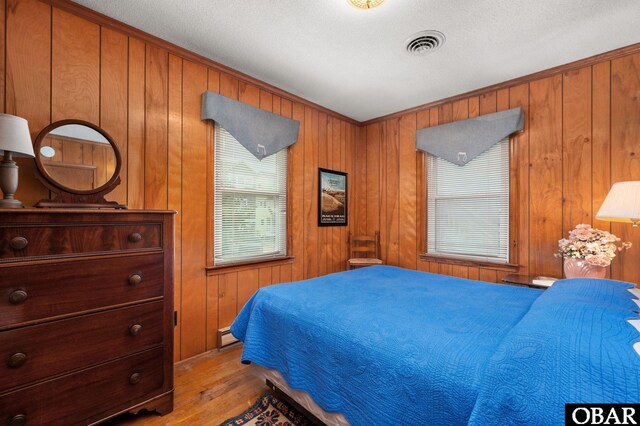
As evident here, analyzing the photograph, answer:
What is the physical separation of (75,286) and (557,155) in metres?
3.73

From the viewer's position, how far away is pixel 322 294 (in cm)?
187

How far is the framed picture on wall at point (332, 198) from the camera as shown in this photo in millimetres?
3607

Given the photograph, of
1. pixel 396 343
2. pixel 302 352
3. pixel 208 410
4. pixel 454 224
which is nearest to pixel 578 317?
pixel 396 343

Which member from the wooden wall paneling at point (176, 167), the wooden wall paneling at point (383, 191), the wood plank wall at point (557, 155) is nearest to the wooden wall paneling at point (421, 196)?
the wood plank wall at point (557, 155)

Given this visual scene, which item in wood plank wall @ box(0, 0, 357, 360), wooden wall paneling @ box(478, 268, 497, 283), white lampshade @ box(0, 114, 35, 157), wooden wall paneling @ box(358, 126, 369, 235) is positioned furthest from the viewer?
wooden wall paneling @ box(358, 126, 369, 235)

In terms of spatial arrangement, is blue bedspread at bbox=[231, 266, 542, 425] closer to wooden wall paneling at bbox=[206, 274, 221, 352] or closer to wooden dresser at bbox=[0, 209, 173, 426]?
wooden dresser at bbox=[0, 209, 173, 426]

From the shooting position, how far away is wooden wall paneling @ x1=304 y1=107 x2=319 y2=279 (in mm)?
3451

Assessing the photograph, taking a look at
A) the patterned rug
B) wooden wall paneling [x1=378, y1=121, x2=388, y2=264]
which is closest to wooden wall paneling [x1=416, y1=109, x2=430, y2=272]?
wooden wall paneling [x1=378, y1=121, x2=388, y2=264]

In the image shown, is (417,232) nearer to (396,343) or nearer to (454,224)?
(454,224)

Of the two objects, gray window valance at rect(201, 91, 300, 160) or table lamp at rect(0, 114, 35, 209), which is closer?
table lamp at rect(0, 114, 35, 209)

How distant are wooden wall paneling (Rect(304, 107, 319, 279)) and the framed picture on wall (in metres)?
0.07

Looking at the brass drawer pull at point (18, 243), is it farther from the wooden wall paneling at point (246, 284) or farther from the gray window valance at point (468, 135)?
the gray window valance at point (468, 135)

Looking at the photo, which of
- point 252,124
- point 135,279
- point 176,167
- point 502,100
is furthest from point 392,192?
point 135,279

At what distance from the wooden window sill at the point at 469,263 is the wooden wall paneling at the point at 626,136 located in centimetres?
73
